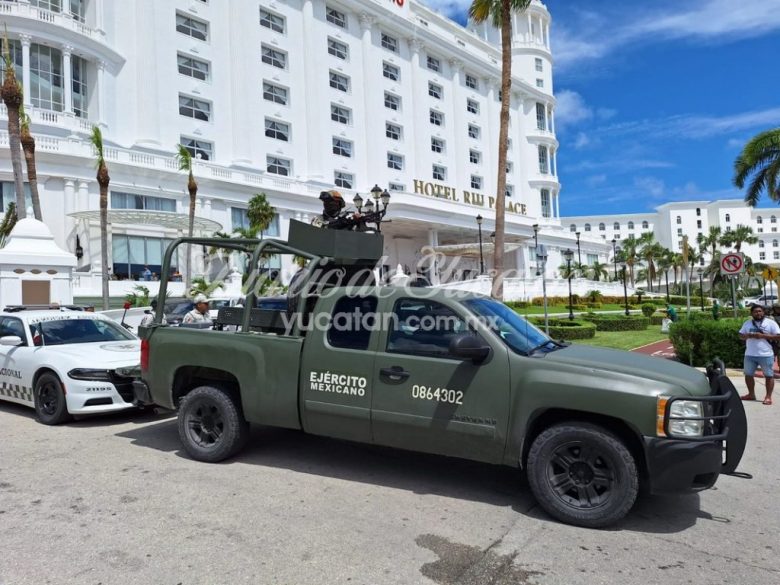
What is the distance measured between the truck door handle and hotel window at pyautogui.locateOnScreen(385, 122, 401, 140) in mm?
46860

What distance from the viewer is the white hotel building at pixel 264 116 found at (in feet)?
94.8

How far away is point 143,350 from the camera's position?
6.12 meters

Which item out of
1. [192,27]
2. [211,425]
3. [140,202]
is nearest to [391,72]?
[192,27]

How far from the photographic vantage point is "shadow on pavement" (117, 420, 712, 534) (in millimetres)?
4387

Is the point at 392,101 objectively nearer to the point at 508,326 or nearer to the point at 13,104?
the point at 13,104

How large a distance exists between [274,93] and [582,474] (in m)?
41.6

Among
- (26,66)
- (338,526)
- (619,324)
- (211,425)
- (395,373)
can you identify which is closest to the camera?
(338,526)

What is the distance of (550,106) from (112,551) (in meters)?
75.1

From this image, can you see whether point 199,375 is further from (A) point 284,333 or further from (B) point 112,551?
(B) point 112,551

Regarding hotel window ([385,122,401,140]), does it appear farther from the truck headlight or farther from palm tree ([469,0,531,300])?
the truck headlight

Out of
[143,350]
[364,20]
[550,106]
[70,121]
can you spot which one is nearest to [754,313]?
[143,350]

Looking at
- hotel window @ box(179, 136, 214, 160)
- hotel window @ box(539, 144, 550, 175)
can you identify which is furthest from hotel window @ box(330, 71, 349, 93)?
hotel window @ box(539, 144, 550, 175)

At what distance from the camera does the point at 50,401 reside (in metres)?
7.32

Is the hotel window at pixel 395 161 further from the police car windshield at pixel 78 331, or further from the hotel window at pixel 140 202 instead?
the police car windshield at pixel 78 331
